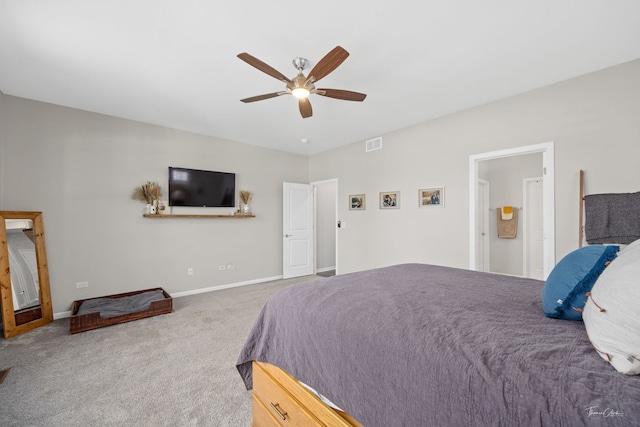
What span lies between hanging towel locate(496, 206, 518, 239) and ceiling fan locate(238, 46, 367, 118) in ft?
13.3

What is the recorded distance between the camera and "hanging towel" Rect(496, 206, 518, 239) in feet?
15.8

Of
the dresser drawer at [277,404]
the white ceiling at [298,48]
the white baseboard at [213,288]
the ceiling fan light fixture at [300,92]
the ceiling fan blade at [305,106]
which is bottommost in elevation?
the white baseboard at [213,288]

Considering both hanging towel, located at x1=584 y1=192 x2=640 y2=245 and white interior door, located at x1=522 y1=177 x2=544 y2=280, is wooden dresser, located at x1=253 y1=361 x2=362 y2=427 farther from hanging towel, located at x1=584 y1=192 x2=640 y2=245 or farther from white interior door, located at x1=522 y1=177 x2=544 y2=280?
white interior door, located at x1=522 y1=177 x2=544 y2=280

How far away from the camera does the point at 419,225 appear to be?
155 inches

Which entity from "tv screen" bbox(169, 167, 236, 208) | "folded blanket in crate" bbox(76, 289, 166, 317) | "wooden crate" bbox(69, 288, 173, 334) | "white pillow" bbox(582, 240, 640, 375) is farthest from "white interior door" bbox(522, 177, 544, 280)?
"folded blanket in crate" bbox(76, 289, 166, 317)

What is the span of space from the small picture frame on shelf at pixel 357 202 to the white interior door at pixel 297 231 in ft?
3.88

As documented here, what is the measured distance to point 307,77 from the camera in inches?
90.3

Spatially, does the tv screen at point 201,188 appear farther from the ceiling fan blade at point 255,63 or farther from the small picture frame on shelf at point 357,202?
the ceiling fan blade at point 255,63

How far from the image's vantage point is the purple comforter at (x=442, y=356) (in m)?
0.64

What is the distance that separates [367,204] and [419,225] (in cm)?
106

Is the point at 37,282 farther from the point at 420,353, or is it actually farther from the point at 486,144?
the point at 486,144

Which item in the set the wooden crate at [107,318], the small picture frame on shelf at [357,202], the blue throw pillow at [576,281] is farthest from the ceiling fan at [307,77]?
the wooden crate at [107,318]

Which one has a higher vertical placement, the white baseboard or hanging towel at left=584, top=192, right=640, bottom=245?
hanging towel at left=584, top=192, right=640, bottom=245

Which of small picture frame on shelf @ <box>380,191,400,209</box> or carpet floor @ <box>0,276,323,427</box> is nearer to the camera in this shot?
carpet floor @ <box>0,276,323,427</box>
